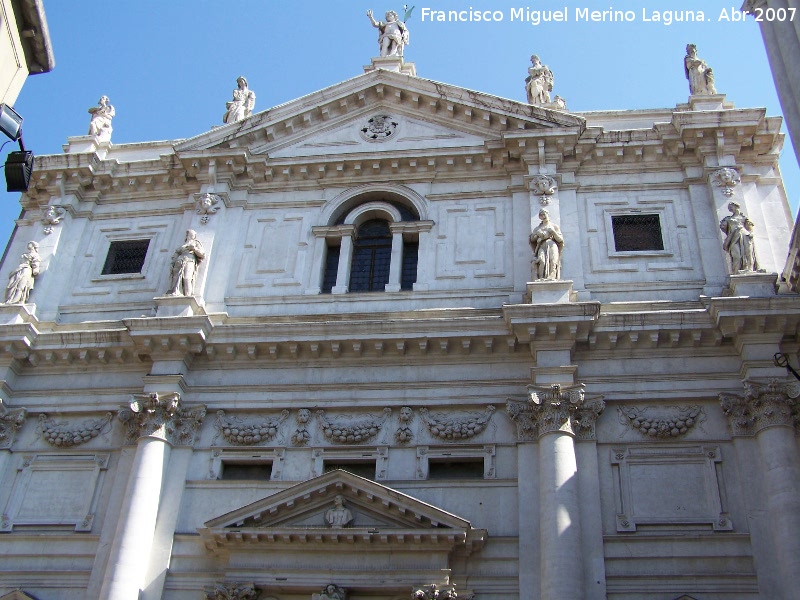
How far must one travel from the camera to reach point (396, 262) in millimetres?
20500

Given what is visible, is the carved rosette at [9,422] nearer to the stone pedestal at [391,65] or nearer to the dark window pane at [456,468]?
the dark window pane at [456,468]

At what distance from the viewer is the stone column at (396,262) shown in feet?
65.8

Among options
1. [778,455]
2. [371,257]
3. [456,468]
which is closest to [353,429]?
[456,468]

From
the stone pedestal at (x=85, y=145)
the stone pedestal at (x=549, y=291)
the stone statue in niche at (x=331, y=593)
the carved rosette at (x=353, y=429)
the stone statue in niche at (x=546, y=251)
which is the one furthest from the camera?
the stone pedestal at (x=85, y=145)

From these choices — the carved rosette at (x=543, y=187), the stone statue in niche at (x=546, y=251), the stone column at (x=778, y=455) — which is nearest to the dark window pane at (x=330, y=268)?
the stone statue in niche at (x=546, y=251)

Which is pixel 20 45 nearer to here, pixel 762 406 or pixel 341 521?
pixel 341 521

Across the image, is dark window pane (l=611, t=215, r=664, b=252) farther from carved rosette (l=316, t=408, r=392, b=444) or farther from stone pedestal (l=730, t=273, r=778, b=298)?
carved rosette (l=316, t=408, r=392, b=444)

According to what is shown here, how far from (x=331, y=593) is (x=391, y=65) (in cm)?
1462

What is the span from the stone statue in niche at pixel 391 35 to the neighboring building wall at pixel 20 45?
11826mm

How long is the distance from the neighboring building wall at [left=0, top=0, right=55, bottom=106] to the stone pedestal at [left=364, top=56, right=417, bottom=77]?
1091cm

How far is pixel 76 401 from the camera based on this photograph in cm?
1922

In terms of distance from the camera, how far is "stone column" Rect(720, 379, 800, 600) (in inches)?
581

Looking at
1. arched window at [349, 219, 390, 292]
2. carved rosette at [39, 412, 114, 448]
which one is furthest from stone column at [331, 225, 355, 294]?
carved rosette at [39, 412, 114, 448]

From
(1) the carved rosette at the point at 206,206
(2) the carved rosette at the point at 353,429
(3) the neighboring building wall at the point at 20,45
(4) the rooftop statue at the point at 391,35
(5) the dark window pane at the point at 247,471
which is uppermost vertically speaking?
(4) the rooftop statue at the point at 391,35
